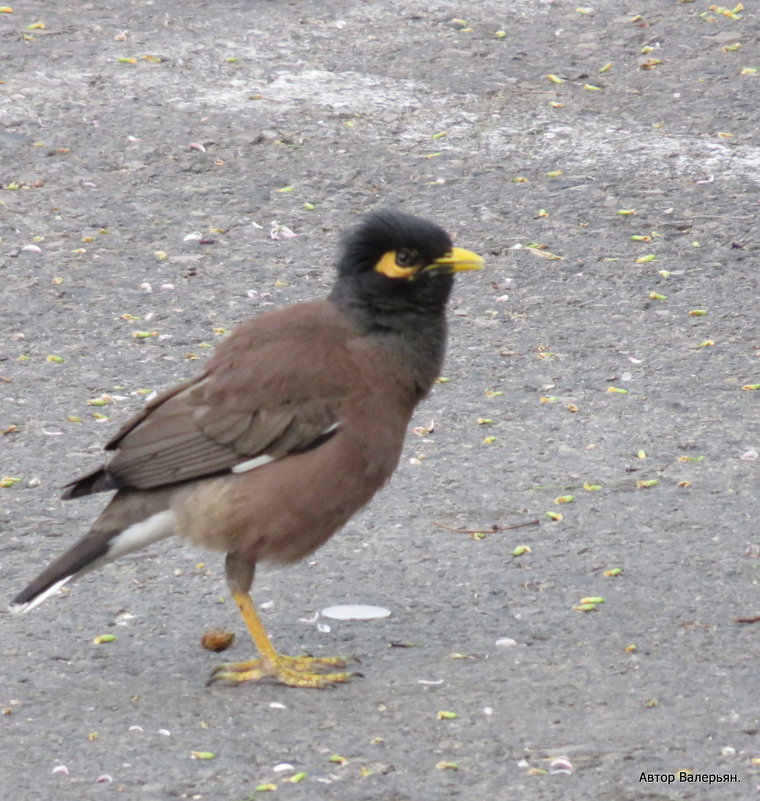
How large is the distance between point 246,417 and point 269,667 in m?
0.82

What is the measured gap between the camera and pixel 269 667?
5074 millimetres

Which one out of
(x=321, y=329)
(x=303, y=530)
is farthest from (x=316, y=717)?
(x=321, y=329)

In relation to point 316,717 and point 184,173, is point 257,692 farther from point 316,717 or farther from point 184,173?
point 184,173

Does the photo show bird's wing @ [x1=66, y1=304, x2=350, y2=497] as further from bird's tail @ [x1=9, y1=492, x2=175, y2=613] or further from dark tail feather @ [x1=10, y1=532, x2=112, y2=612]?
dark tail feather @ [x1=10, y1=532, x2=112, y2=612]

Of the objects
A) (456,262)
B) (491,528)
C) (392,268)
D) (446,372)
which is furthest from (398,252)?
(446,372)

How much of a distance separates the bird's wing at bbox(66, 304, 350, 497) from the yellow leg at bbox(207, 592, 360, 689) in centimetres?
47

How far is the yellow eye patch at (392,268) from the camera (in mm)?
5277

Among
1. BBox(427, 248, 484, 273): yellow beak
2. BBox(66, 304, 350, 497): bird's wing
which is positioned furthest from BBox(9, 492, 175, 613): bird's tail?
BBox(427, 248, 484, 273): yellow beak

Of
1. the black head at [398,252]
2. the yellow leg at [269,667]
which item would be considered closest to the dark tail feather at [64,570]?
the yellow leg at [269,667]

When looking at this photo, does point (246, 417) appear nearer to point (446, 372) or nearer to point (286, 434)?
point (286, 434)

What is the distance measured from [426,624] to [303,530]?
63 cm

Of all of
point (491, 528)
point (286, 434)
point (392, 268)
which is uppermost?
point (392, 268)

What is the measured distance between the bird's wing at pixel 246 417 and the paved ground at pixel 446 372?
605 millimetres

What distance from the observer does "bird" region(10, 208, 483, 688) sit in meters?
5.01
